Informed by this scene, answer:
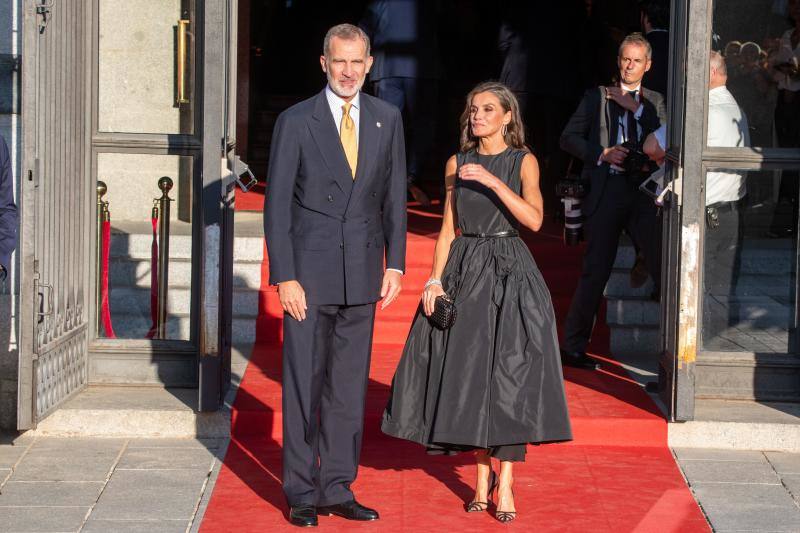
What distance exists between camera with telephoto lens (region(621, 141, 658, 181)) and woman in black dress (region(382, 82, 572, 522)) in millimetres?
1901

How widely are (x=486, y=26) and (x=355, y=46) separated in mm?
9940

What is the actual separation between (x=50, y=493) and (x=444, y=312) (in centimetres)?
191

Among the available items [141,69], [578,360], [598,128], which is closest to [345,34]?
[141,69]

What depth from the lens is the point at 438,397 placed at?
5.76 metres

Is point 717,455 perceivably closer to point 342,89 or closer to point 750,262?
point 750,262

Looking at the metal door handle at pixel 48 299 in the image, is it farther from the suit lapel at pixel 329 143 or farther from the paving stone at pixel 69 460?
the suit lapel at pixel 329 143

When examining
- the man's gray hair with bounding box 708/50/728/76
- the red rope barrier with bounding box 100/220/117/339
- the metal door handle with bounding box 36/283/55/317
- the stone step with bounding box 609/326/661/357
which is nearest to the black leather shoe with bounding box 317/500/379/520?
the metal door handle with bounding box 36/283/55/317

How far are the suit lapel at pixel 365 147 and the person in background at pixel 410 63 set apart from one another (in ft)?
15.9

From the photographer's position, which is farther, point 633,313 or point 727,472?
point 633,313

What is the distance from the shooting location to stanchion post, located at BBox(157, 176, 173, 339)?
737 cm

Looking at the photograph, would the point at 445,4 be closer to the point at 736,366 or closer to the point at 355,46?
the point at 736,366

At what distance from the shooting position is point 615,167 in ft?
25.4

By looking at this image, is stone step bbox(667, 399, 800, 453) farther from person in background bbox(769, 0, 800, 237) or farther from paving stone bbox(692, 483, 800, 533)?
person in background bbox(769, 0, 800, 237)

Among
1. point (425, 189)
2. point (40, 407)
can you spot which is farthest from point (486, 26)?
point (40, 407)
